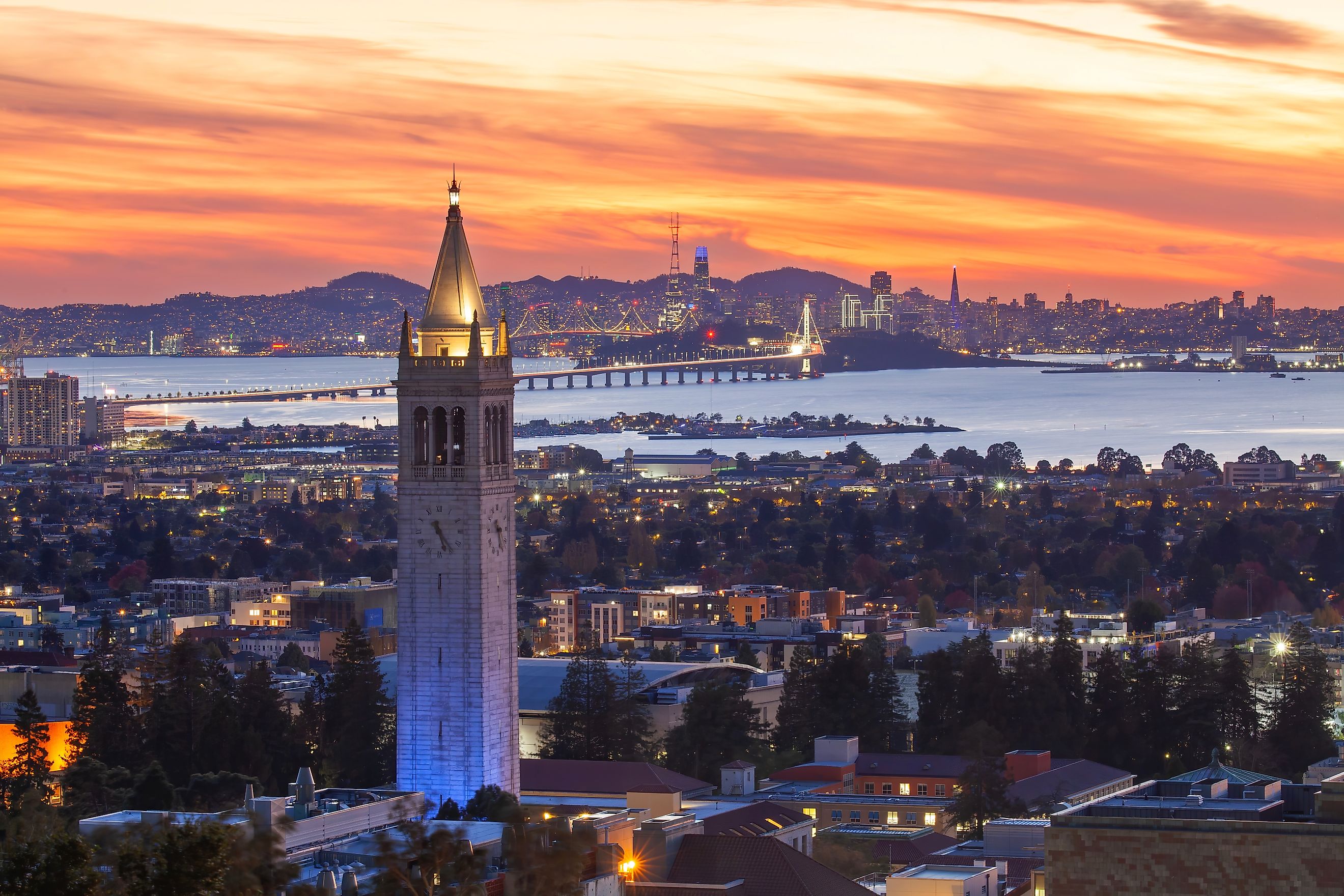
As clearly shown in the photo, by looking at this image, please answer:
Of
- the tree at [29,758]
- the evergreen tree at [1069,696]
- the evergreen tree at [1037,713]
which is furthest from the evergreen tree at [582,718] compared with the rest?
the tree at [29,758]

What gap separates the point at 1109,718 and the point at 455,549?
1206 centimetres

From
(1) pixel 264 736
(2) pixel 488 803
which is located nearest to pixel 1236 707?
(1) pixel 264 736

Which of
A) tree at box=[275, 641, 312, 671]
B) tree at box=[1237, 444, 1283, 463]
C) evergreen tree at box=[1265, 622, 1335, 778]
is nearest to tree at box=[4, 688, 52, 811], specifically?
evergreen tree at box=[1265, 622, 1335, 778]

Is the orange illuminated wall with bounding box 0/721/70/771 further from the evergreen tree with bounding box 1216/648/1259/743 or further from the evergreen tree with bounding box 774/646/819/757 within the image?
the evergreen tree with bounding box 1216/648/1259/743

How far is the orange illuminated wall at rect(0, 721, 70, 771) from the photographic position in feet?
119

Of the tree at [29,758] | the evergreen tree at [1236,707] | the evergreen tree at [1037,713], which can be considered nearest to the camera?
the tree at [29,758]

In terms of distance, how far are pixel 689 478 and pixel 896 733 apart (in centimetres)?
8063

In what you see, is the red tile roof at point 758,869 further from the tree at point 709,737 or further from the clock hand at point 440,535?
the tree at point 709,737

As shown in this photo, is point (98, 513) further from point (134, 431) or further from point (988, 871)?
point (988, 871)

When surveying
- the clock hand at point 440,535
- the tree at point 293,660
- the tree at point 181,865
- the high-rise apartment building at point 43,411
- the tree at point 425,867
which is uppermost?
the high-rise apartment building at point 43,411

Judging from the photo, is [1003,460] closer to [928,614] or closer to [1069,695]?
[928,614]

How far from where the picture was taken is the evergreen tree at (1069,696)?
36.7 m

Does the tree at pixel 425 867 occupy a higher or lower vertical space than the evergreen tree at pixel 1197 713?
higher

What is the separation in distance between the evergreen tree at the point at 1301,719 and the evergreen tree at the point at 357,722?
10.4m
